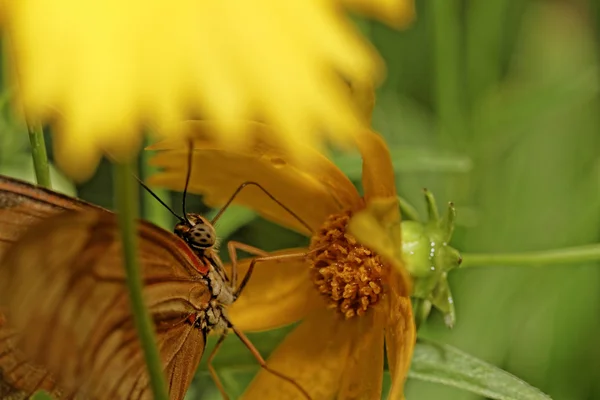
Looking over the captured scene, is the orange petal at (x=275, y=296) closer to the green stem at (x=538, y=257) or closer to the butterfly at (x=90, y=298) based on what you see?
the butterfly at (x=90, y=298)

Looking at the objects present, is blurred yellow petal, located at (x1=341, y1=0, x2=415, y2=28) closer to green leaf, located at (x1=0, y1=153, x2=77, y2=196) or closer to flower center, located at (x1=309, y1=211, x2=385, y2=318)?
flower center, located at (x1=309, y1=211, x2=385, y2=318)

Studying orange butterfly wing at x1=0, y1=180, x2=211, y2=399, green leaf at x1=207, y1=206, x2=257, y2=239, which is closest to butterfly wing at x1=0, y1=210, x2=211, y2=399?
orange butterfly wing at x1=0, y1=180, x2=211, y2=399

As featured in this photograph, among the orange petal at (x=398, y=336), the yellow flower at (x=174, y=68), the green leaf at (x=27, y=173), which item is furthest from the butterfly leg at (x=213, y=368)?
the yellow flower at (x=174, y=68)

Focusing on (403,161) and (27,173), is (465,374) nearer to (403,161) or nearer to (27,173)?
(403,161)

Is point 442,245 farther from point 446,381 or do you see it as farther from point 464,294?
point 464,294

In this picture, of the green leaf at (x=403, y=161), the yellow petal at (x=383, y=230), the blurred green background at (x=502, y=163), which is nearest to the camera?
the yellow petal at (x=383, y=230)
